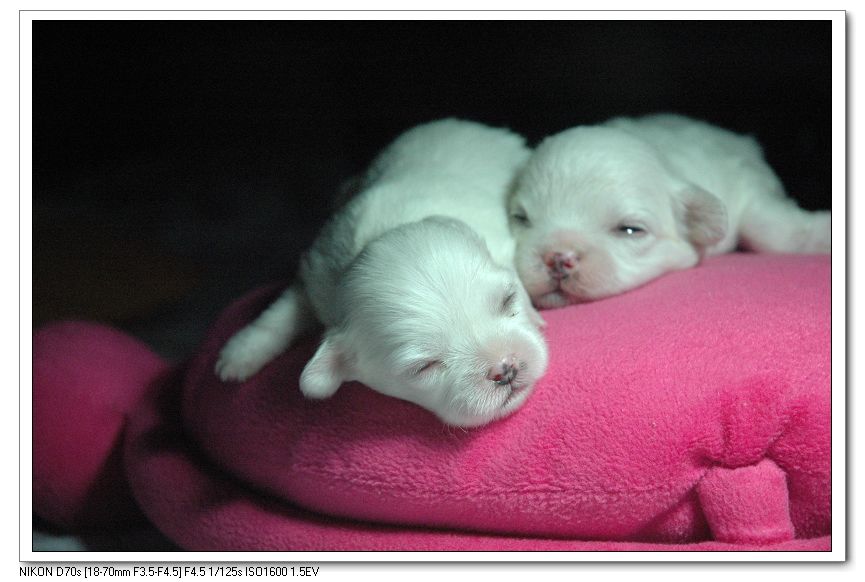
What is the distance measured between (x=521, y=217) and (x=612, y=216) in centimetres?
17

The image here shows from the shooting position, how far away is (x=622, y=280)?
1.60m

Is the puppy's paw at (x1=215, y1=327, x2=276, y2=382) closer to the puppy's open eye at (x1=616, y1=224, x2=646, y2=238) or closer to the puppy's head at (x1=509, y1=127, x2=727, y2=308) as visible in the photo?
the puppy's head at (x1=509, y1=127, x2=727, y2=308)

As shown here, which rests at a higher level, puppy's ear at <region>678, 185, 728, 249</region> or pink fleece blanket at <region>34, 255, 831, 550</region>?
puppy's ear at <region>678, 185, 728, 249</region>

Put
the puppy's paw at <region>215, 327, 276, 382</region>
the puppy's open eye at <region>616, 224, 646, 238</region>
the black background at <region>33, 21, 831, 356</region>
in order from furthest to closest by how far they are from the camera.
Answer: the puppy's open eye at <region>616, 224, 646, 238</region>, the puppy's paw at <region>215, 327, 276, 382</region>, the black background at <region>33, 21, 831, 356</region>

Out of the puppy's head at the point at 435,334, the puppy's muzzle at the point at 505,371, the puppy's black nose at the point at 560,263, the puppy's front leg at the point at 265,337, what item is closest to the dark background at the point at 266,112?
the puppy's front leg at the point at 265,337

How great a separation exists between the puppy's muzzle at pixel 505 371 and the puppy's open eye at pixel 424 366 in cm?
7

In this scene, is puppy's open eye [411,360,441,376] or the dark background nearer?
puppy's open eye [411,360,441,376]

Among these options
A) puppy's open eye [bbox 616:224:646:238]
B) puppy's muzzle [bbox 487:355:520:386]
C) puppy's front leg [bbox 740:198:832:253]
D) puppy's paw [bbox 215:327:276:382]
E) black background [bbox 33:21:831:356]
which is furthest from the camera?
puppy's front leg [bbox 740:198:832:253]

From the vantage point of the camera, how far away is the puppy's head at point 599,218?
5.12 feet

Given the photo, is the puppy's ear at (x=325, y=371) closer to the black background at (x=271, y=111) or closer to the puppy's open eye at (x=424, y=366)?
the puppy's open eye at (x=424, y=366)

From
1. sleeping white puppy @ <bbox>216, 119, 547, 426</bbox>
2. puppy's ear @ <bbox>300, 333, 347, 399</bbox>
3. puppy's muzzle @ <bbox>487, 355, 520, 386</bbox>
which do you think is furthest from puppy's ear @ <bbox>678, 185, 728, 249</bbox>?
puppy's ear @ <bbox>300, 333, 347, 399</bbox>

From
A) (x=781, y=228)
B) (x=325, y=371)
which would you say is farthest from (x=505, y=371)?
(x=781, y=228)

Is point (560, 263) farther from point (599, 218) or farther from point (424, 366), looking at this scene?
point (424, 366)

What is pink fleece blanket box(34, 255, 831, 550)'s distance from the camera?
1238mm
